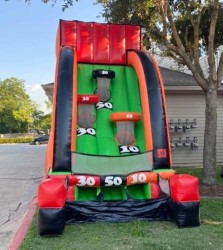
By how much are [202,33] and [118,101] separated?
4.30 meters

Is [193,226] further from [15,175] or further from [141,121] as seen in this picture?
[15,175]

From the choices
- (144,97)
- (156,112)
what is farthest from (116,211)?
(144,97)

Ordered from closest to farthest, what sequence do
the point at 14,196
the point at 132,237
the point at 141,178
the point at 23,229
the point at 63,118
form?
1. the point at 132,237
2. the point at 23,229
3. the point at 141,178
4. the point at 63,118
5. the point at 14,196

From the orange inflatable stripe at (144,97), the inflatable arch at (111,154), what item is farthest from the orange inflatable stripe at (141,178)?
the orange inflatable stripe at (144,97)

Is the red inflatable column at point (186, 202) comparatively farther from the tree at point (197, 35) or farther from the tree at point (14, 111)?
the tree at point (14, 111)

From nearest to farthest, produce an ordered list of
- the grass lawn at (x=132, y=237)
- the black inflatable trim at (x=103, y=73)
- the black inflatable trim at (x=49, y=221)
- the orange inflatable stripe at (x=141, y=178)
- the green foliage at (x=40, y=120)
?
the grass lawn at (x=132, y=237) → the black inflatable trim at (x=49, y=221) → the orange inflatable stripe at (x=141, y=178) → the black inflatable trim at (x=103, y=73) → the green foliage at (x=40, y=120)

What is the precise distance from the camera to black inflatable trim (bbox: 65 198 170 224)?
5.10 m

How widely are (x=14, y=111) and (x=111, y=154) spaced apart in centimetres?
4918

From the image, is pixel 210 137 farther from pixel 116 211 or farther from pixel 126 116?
pixel 116 211

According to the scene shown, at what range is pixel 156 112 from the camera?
582cm

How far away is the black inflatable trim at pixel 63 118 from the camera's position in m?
5.21

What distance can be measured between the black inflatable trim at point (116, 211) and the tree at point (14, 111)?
49021 mm

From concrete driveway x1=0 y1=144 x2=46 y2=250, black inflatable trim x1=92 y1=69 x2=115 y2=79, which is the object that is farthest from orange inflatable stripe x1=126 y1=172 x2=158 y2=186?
black inflatable trim x1=92 y1=69 x2=115 y2=79

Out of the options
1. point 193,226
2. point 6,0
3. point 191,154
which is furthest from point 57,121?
point 191,154
